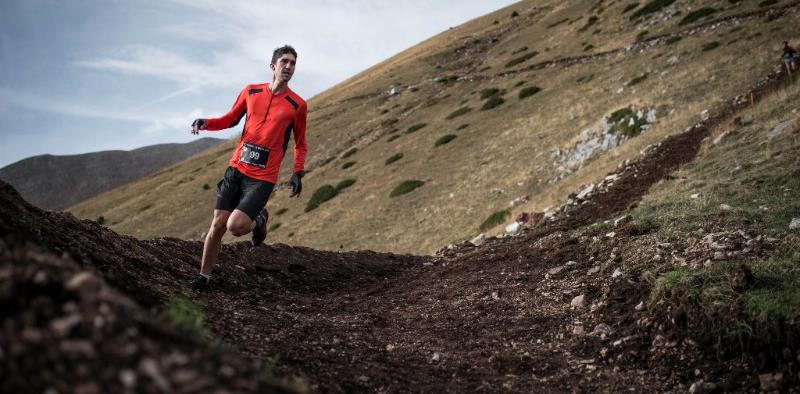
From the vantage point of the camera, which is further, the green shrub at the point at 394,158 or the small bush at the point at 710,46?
the green shrub at the point at 394,158

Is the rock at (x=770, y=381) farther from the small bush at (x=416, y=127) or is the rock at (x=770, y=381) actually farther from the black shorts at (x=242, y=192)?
the small bush at (x=416, y=127)

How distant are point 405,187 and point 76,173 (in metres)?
106

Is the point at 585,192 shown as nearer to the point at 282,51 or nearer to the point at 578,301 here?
the point at 578,301

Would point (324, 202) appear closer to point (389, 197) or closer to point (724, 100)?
point (389, 197)

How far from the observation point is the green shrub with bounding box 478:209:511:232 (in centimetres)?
1661

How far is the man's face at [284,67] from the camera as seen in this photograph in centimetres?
669

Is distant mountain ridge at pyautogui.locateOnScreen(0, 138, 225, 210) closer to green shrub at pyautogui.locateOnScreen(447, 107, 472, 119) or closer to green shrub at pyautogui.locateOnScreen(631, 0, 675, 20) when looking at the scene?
green shrub at pyautogui.locateOnScreen(447, 107, 472, 119)

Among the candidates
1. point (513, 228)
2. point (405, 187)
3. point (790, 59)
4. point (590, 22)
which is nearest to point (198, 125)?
point (513, 228)

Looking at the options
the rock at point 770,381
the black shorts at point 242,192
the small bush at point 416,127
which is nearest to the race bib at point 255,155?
the black shorts at point 242,192

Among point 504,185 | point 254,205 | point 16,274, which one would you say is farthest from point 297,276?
point 504,185

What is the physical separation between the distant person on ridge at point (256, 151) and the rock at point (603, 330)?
437cm

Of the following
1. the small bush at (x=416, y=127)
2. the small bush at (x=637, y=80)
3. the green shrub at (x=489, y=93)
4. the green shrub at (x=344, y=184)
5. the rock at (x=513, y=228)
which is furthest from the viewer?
the green shrub at (x=489, y=93)

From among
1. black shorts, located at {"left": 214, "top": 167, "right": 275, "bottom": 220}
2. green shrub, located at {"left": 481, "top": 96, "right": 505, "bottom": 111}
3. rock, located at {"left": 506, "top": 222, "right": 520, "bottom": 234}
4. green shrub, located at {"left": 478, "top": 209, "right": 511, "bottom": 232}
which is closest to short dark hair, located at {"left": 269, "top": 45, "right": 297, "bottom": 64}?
black shorts, located at {"left": 214, "top": 167, "right": 275, "bottom": 220}

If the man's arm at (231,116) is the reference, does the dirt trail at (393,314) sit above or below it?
below
